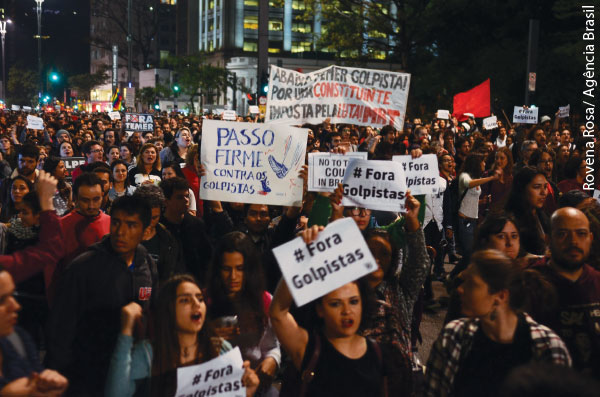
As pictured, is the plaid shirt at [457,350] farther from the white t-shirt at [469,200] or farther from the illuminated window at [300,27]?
the illuminated window at [300,27]

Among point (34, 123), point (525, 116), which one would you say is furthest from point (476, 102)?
point (34, 123)

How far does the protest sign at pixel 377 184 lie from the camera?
5.20m

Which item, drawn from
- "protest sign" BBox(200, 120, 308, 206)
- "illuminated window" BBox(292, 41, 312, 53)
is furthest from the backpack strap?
"illuminated window" BBox(292, 41, 312, 53)

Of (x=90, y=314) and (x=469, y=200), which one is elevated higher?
(x=469, y=200)

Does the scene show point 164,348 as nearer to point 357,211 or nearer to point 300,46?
point 357,211

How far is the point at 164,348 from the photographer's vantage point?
3.64m

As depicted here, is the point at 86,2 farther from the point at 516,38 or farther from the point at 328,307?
the point at 328,307

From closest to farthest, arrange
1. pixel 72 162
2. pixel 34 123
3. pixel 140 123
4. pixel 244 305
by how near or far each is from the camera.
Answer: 1. pixel 244 305
2. pixel 72 162
3. pixel 140 123
4. pixel 34 123

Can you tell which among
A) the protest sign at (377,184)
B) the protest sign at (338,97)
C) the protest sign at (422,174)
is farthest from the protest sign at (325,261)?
the protest sign at (338,97)

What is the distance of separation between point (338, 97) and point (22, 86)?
11094 centimetres

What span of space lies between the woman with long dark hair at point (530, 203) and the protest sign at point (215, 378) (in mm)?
3212

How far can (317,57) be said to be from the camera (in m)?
93.6

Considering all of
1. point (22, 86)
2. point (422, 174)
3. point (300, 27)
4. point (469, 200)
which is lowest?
point (469, 200)

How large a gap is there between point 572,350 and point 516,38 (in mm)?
31402
